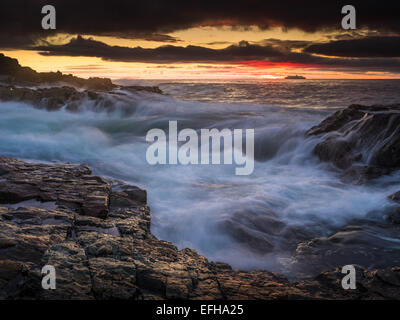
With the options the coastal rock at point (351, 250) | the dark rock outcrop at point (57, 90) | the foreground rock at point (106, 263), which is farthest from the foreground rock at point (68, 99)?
the coastal rock at point (351, 250)

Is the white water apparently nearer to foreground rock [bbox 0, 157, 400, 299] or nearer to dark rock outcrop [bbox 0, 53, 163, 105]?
foreground rock [bbox 0, 157, 400, 299]

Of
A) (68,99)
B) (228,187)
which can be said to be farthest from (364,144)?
(68,99)

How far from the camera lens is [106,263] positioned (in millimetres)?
3174

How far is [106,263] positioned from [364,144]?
8244 millimetres

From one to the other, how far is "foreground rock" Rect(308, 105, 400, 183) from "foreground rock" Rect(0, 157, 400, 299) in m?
5.38

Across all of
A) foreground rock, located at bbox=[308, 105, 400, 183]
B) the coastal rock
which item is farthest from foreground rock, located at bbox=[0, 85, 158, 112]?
the coastal rock

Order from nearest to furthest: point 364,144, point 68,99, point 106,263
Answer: point 106,263
point 364,144
point 68,99

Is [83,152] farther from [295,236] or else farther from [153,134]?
[295,236]

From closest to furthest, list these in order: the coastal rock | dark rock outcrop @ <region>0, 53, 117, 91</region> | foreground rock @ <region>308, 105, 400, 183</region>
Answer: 1. the coastal rock
2. foreground rock @ <region>308, 105, 400, 183</region>
3. dark rock outcrop @ <region>0, 53, 117, 91</region>

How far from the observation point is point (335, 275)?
383 cm

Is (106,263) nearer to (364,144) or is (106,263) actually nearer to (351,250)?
(351,250)

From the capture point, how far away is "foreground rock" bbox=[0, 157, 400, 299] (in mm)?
2846

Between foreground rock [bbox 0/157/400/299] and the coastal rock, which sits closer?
foreground rock [bbox 0/157/400/299]
